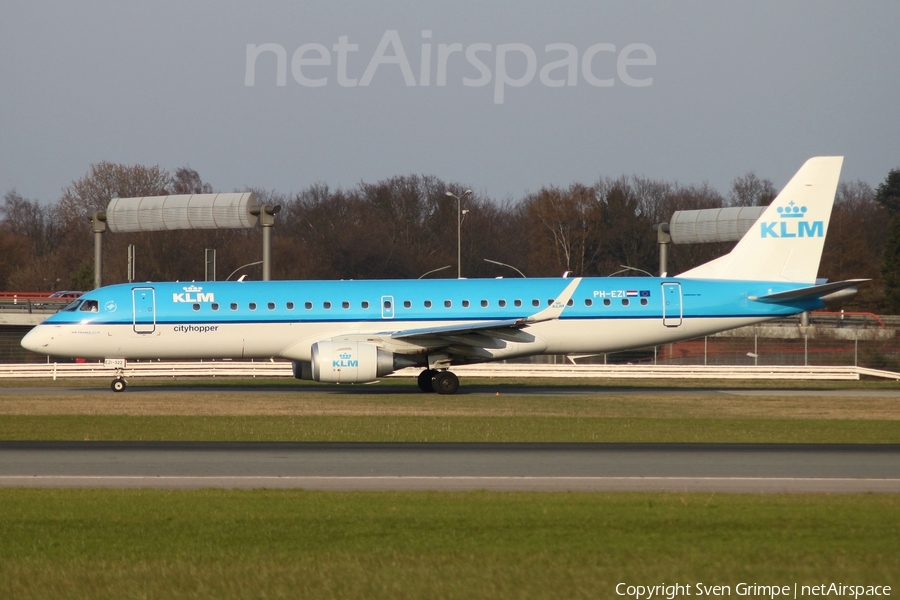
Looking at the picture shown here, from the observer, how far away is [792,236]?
31.0 meters

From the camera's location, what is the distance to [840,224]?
82.9 metres

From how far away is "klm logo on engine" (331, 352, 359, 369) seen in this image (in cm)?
2759

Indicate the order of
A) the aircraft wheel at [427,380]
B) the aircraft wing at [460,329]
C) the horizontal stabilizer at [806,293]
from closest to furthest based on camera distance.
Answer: the aircraft wing at [460,329], the horizontal stabilizer at [806,293], the aircraft wheel at [427,380]

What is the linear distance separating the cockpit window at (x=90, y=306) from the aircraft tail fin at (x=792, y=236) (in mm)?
17835

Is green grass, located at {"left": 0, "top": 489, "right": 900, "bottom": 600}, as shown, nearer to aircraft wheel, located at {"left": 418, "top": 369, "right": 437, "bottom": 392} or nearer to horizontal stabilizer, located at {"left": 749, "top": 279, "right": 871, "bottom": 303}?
aircraft wheel, located at {"left": 418, "top": 369, "right": 437, "bottom": 392}

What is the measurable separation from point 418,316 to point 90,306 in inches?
374

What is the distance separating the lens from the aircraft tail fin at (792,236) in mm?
30844

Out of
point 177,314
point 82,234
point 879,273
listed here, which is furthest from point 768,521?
point 82,234

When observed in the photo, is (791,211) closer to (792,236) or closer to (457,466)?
(792,236)

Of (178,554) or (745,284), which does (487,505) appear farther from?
(745,284)

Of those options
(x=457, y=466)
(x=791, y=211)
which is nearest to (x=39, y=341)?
(x=457, y=466)

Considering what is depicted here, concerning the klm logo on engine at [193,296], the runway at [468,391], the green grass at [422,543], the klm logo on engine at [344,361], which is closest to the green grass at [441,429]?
the klm logo on engine at [344,361]

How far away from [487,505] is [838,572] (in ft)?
12.9

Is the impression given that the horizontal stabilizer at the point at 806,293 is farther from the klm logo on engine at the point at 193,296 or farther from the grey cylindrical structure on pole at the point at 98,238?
the grey cylindrical structure on pole at the point at 98,238
